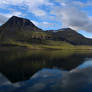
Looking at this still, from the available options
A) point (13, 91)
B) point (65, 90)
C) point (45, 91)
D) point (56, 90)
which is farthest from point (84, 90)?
point (13, 91)

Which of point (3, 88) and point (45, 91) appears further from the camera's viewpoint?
point (3, 88)

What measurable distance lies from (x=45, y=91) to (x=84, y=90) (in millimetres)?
10188

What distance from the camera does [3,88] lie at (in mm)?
33312

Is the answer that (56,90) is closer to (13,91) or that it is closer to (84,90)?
(84,90)

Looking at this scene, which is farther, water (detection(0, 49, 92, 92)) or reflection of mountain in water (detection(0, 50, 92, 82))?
reflection of mountain in water (detection(0, 50, 92, 82))

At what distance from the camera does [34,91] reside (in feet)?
101

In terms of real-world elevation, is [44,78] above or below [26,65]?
above

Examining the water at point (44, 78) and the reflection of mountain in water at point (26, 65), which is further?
the reflection of mountain in water at point (26, 65)

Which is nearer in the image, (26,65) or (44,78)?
(44,78)

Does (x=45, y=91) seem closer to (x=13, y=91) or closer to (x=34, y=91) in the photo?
(x=34, y=91)

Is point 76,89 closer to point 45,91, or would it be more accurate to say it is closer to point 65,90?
point 65,90

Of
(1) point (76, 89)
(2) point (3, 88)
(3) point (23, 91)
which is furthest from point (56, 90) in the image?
(2) point (3, 88)

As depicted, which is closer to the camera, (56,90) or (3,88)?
(56,90)

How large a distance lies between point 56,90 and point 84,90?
7.35 m
